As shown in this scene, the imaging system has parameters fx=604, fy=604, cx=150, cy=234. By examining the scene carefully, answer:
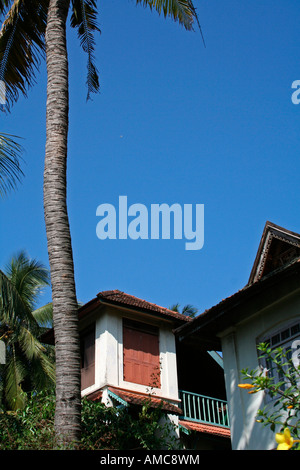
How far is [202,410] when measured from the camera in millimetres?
19938

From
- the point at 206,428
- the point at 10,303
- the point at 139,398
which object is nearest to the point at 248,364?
the point at 139,398

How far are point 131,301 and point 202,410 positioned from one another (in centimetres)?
493

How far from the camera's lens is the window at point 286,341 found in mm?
10964

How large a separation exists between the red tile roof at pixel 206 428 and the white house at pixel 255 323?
17.0 feet

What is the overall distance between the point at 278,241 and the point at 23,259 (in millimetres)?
13928

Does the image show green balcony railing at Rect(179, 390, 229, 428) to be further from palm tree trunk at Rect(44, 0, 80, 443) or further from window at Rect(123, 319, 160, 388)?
palm tree trunk at Rect(44, 0, 80, 443)

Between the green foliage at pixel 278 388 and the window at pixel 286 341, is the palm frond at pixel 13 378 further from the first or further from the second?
the green foliage at pixel 278 388

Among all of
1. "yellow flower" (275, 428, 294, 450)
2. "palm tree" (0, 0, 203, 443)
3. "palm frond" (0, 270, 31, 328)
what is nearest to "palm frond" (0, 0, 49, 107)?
"palm tree" (0, 0, 203, 443)

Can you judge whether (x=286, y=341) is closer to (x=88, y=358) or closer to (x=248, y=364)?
(x=248, y=364)

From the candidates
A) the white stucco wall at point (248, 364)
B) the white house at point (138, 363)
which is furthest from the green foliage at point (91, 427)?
the white stucco wall at point (248, 364)

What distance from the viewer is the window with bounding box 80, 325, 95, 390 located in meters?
17.5

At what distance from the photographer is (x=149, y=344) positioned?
18328mm

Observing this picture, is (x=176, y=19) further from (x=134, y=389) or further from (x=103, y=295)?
(x=134, y=389)
